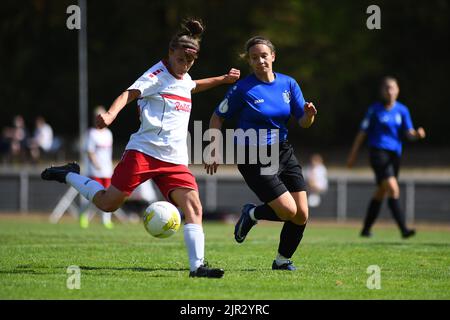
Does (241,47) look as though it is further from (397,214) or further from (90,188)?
(90,188)

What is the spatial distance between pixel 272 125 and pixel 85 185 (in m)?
1.84

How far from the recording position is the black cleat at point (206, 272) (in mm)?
7359

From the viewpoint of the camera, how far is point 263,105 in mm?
8000

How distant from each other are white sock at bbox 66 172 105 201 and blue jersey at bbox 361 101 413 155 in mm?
6280

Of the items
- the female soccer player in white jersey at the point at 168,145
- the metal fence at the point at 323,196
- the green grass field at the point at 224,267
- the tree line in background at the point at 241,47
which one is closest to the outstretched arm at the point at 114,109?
the female soccer player in white jersey at the point at 168,145

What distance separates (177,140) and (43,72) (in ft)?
127

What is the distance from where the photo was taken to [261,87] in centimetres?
805

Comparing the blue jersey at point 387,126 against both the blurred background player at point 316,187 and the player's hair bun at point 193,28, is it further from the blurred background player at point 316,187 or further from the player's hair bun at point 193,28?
the blurred background player at point 316,187

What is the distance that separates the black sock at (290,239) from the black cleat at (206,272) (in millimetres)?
1037

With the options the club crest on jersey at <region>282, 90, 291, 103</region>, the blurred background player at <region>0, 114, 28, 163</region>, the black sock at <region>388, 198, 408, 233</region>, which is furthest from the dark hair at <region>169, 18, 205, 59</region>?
the blurred background player at <region>0, 114, 28, 163</region>

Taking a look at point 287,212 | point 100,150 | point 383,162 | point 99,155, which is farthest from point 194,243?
point 100,150

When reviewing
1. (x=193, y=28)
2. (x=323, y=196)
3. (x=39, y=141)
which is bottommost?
(x=323, y=196)

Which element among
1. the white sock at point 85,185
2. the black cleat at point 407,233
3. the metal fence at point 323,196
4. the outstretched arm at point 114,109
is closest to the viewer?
the outstretched arm at point 114,109
